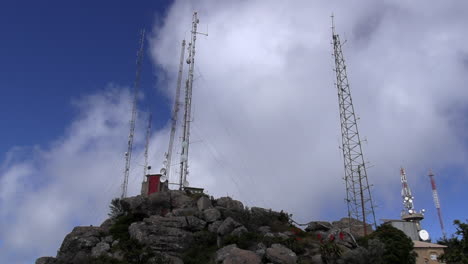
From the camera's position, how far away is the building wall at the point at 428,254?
6406 centimetres

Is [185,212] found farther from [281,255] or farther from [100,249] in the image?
[281,255]

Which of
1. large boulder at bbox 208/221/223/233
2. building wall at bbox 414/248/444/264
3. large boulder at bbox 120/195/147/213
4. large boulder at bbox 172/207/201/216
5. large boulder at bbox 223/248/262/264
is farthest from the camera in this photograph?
building wall at bbox 414/248/444/264

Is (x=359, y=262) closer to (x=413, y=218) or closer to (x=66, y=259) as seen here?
(x=66, y=259)

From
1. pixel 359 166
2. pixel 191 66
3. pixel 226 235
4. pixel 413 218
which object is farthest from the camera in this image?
pixel 413 218

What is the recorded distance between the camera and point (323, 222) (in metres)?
59.0

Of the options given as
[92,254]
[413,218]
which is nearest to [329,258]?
[92,254]

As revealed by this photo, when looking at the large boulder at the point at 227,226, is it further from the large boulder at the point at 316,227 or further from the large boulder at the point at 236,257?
the large boulder at the point at 316,227

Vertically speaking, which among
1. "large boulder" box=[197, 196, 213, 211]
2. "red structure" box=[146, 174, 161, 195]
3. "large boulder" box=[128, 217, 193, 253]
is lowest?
"large boulder" box=[128, 217, 193, 253]

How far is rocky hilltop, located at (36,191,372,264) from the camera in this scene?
139 ft

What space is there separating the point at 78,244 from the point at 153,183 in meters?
13.6

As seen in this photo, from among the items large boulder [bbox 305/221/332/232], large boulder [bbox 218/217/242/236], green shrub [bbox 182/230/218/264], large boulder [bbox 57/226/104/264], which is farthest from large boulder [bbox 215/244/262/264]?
large boulder [bbox 305/221/332/232]

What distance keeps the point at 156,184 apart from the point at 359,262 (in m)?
30.0

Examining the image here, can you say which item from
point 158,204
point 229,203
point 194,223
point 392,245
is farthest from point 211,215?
point 392,245

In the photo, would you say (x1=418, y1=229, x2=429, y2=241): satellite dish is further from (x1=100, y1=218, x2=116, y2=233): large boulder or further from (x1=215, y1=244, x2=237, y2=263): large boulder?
(x1=100, y1=218, x2=116, y2=233): large boulder
